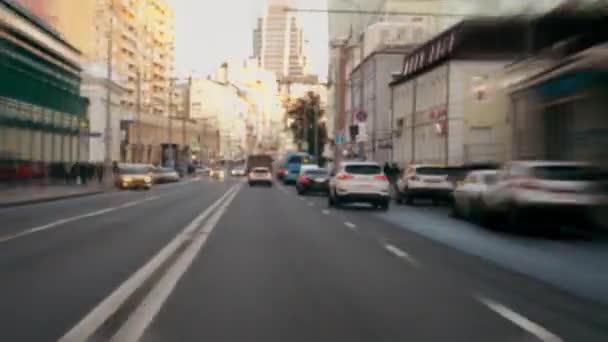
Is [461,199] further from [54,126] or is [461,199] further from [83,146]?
[83,146]

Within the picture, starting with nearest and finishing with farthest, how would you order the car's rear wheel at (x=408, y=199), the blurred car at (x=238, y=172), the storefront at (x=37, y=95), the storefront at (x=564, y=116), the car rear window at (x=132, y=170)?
the storefront at (x=564, y=116), the car's rear wheel at (x=408, y=199), the storefront at (x=37, y=95), the car rear window at (x=132, y=170), the blurred car at (x=238, y=172)

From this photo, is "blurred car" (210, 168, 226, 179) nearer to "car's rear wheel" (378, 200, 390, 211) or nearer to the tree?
the tree

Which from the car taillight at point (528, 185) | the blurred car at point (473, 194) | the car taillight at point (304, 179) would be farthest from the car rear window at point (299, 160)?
the car taillight at point (528, 185)

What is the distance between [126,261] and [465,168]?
2176 centimetres

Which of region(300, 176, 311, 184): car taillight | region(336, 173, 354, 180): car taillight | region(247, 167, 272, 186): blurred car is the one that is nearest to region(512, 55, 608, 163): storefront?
region(336, 173, 354, 180): car taillight

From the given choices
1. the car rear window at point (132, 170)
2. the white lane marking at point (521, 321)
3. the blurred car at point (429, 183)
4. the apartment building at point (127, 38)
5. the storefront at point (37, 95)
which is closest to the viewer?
the white lane marking at point (521, 321)

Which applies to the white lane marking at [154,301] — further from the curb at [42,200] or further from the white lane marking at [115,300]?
the curb at [42,200]

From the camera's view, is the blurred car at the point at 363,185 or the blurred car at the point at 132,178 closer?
the blurred car at the point at 363,185

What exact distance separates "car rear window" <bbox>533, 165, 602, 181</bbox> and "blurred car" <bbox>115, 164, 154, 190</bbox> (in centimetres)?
3929

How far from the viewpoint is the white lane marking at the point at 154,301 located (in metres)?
7.49

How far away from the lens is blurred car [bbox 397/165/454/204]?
3503cm

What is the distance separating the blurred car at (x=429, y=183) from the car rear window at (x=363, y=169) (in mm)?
4587

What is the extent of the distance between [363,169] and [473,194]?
719 cm

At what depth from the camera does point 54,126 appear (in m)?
62.5
